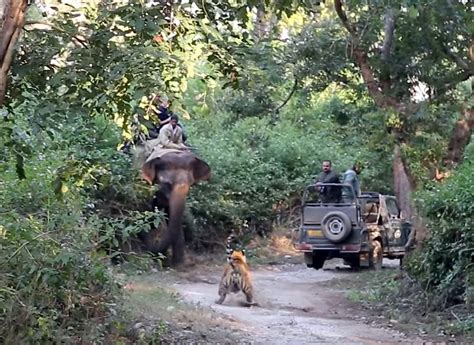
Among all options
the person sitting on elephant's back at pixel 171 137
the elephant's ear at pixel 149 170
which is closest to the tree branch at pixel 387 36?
the person sitting on elephant's back at pixel 171 137

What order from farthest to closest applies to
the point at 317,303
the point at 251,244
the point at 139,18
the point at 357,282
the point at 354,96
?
1. the point at 251,244
2. the point at 354,96
3. the point at 357,282
4. the point at 317,303
5. the point at 139,18

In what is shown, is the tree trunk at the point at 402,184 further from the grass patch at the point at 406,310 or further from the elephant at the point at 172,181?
the elephant at the point at 172,181

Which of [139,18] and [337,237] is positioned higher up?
[139,18]

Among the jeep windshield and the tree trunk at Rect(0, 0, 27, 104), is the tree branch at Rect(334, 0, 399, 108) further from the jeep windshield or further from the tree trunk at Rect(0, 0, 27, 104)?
the tree trunk at Rect(0, 0, 27, 104)

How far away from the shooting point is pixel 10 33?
5730 mm

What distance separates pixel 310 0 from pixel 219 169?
51.6 feet

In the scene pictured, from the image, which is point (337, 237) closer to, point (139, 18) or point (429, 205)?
point (429, 205)

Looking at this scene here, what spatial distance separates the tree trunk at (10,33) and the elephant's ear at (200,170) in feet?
36.2

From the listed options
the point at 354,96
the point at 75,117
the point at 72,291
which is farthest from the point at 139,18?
the point at 354,96

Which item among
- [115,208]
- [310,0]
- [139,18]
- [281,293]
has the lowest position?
[281,293]

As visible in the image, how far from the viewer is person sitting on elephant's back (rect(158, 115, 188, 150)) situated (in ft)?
53.5

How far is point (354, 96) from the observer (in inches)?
709

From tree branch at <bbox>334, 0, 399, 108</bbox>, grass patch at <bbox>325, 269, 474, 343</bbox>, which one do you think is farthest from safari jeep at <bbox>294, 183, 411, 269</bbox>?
tree branch at <bbox>334, 0, 399, 108</bbox>

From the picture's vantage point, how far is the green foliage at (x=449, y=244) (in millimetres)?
11406
